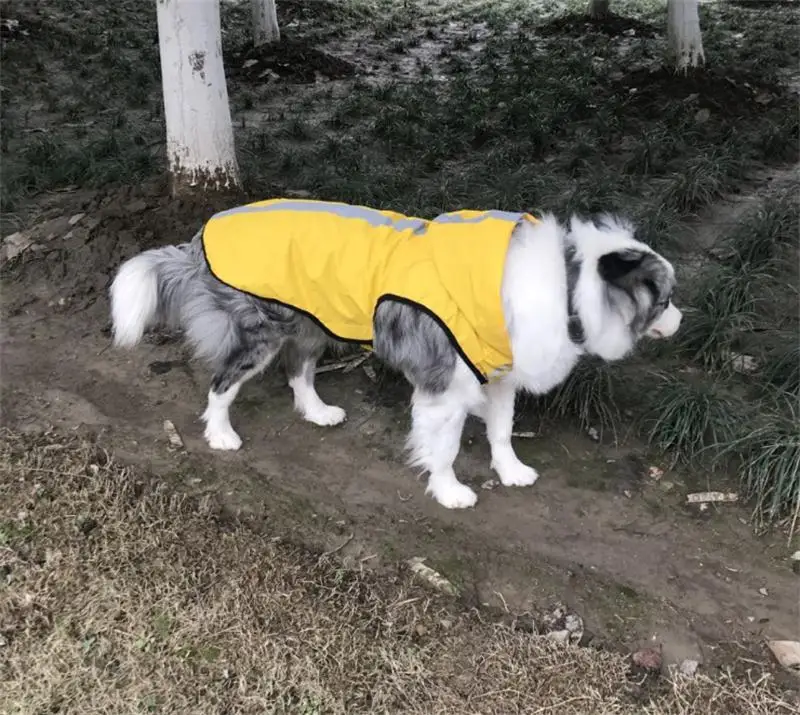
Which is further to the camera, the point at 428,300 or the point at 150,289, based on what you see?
the point at 150,289

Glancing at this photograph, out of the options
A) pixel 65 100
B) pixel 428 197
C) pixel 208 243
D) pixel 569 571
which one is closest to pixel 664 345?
pixel 569 571

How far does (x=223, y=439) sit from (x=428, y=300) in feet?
4.90

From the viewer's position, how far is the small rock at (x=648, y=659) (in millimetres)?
2752

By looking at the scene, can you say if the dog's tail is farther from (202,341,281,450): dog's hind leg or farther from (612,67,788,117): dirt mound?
(612,67,788,117): dirt mound

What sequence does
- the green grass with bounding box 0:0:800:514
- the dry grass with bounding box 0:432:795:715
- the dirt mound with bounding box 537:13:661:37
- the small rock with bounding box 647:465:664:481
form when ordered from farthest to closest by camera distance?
the dirt mound with bounding box 537:13:661:37
the green grass with bounding box 0:0:800:514
the small rock with bounding box 647:465:664:481
the dry grass with bounding box 0:432:795:715

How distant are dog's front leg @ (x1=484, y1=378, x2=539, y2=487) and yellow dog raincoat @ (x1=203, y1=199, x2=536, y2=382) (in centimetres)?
47

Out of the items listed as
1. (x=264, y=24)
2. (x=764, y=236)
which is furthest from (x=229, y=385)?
(x=264, y=24)

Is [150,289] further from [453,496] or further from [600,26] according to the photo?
[600,26]

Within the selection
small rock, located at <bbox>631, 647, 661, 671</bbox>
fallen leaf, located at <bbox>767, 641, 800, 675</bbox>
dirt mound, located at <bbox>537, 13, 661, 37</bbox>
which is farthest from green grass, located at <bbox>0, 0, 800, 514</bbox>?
small rock, located at <bbox>631, 647, 661, 671</bbox>

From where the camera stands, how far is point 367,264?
3.18 m

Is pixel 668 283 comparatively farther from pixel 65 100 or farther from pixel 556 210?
pixel 65 100

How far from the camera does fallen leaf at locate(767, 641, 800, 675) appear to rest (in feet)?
9.03

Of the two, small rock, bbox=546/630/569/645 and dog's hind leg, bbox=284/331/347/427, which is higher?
dog's hind leg, bbox=284/331/347/427

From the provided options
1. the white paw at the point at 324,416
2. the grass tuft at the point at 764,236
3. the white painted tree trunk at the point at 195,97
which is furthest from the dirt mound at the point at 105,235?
the grass tuft at the point at 764,236
